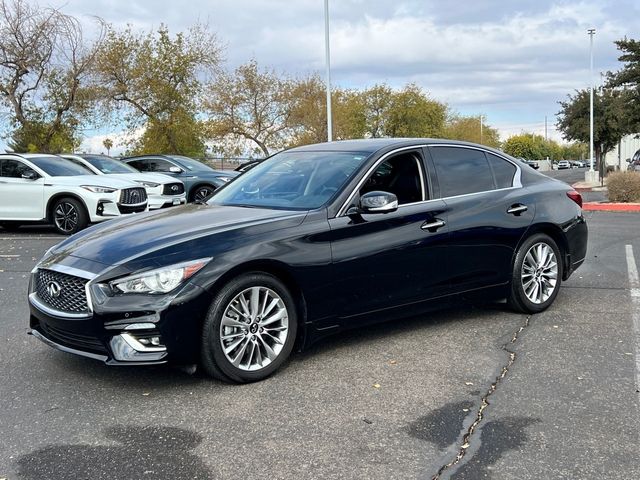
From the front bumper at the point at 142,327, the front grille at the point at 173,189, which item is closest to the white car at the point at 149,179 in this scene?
the front grille at the point at 173,189

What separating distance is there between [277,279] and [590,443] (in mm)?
2115

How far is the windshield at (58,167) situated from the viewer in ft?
42.6

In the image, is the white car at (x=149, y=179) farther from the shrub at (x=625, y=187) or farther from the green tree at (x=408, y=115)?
the green tree at (x=408, y=115)

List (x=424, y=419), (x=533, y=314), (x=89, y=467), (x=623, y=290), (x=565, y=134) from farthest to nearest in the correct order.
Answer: (x=565, y=134)
(x=623, y=290)
(x=533, y=314)
(x=424, y=419)
(x=89, y=467)

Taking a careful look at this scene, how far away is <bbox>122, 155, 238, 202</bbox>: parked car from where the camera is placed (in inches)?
640

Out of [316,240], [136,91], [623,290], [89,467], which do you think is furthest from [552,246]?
[136,91]

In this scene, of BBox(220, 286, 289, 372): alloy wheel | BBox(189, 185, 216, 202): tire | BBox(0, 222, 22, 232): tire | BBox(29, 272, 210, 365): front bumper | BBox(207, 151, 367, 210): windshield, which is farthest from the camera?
BBox(189, 185, 216, 202): tire

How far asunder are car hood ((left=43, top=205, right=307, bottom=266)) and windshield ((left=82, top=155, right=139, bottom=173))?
1035 cm

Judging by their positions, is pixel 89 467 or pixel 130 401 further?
pixel 130 401

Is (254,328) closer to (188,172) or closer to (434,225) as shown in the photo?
(434,225)

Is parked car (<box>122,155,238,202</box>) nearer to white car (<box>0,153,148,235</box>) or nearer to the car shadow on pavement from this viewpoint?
white car (<box>0,153,148,235</box>)

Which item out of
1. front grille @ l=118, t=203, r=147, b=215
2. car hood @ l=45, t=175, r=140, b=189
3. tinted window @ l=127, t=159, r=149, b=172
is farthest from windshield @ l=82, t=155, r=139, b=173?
front grille @ l=118, t=203, r=147, b=215

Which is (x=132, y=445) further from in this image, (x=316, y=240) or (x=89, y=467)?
(x=316, y=240)

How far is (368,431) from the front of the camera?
3670 mm
